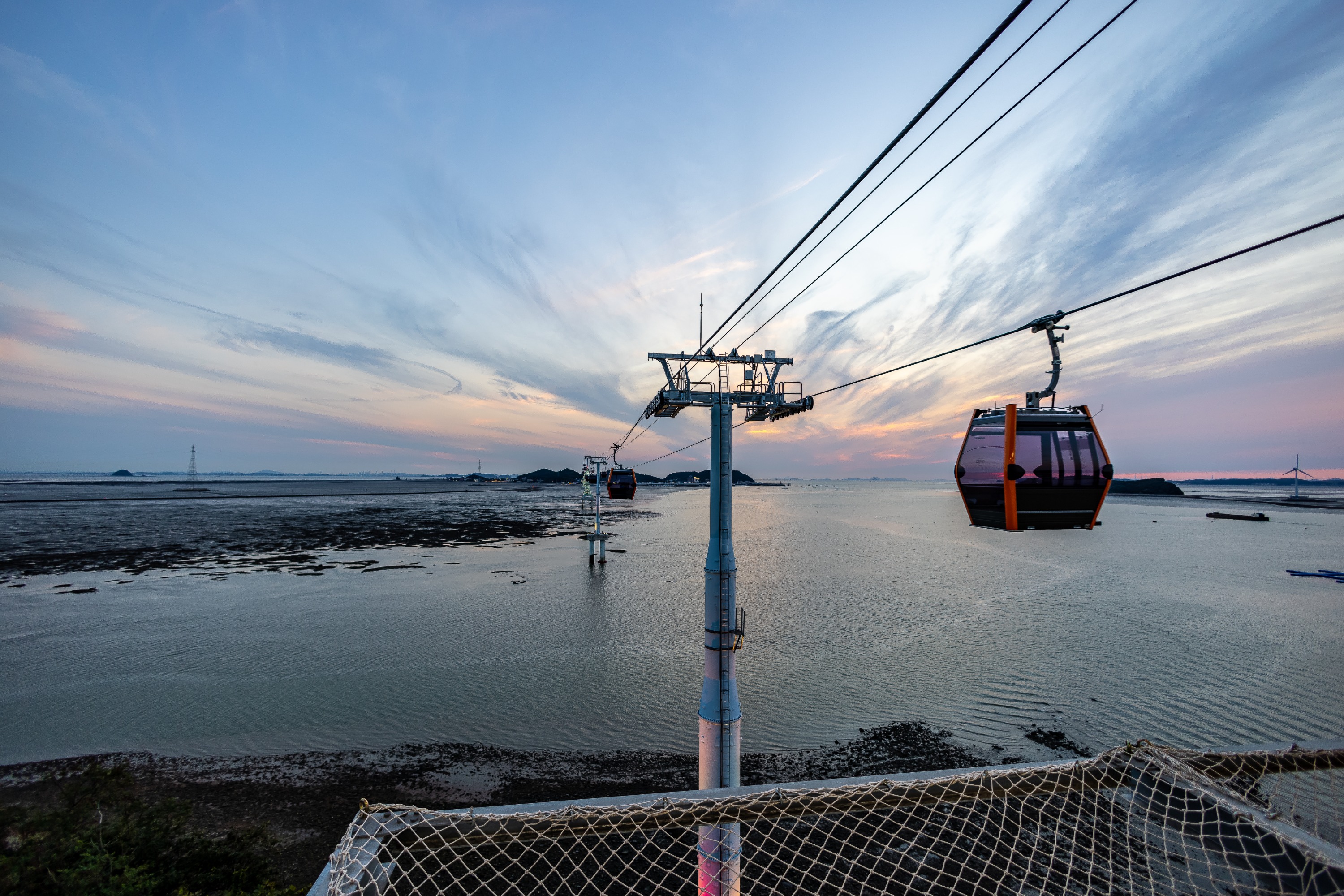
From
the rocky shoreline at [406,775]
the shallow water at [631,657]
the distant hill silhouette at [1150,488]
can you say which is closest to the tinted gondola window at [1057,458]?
the rocky shoreline at [406,775]

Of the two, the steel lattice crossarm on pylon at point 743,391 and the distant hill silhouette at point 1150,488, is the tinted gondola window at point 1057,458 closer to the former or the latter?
the steel lattice crossarm on pylon at point 743,391

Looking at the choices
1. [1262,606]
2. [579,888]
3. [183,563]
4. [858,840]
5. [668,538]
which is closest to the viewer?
[579,888]

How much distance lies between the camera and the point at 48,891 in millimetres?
5758

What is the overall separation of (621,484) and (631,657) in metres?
21.8

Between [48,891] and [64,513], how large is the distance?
98.4 metres

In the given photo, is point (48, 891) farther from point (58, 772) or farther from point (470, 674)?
point (470, 674)

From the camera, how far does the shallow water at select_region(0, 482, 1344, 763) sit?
43.3 feet

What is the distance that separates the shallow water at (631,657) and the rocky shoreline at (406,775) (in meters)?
0.65

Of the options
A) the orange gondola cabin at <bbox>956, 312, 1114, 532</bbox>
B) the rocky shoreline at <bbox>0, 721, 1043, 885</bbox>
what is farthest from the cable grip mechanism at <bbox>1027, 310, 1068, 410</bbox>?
the rocky shoreline at <bbox>0, 721, 1043, 885</bbox>

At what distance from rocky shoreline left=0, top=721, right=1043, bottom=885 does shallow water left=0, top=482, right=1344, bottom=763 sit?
0.65 m

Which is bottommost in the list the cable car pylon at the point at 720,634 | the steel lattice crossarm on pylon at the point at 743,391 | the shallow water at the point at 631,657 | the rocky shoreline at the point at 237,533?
the shallow water at the point at 631,657

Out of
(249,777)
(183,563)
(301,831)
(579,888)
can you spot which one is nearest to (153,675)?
(249,777)

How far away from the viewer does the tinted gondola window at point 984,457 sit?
9.42 meters

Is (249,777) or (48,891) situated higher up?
(48,891)
